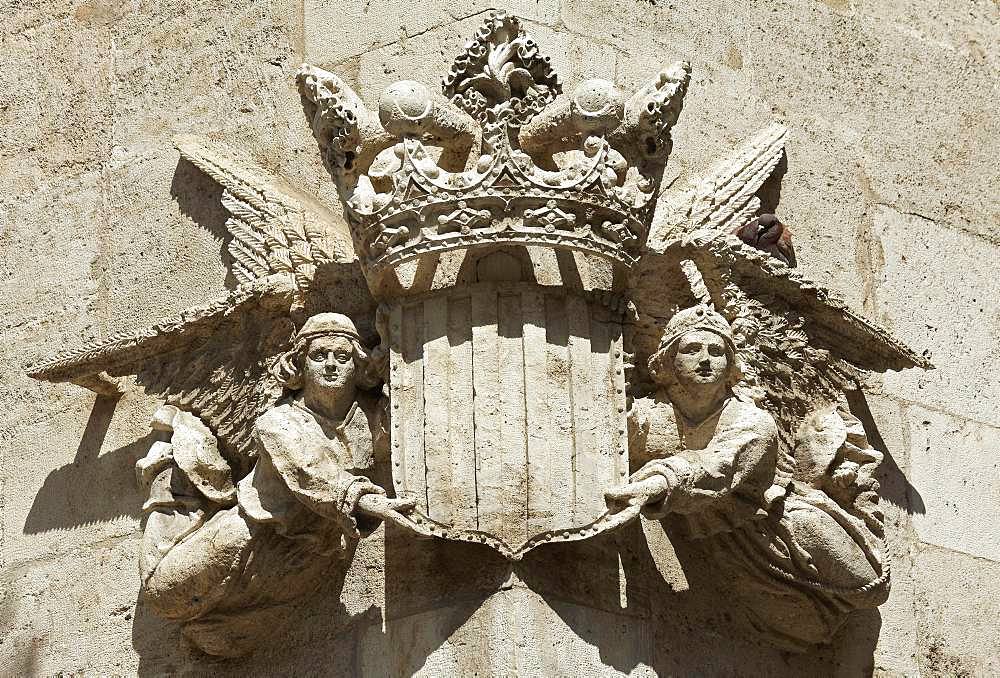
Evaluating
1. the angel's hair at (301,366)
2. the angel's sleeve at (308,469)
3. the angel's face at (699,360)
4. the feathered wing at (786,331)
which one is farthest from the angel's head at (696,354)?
the angel's sleeve at (308,469)

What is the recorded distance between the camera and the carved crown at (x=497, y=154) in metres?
6.32

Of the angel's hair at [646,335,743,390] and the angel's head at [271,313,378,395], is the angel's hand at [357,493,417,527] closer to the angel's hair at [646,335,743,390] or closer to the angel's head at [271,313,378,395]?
the angel's head at [271,313,378,395]

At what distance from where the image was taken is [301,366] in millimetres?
6582

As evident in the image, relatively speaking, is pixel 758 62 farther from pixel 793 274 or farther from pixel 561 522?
pixel 561 522

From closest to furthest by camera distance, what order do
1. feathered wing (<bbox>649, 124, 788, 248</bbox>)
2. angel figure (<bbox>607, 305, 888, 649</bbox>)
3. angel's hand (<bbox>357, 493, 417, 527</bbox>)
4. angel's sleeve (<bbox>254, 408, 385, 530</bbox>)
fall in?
angel's hand (<bbox>357, 493, 417, 527</bbox>) < angel's sleeve (<bbox>254, 408, 385, 530</bbox>) < angel figure (<bbox>607, 305, 888, 649</bbox>) < feathered wing (<bbox>649, 124, 788, 248</bbox>)

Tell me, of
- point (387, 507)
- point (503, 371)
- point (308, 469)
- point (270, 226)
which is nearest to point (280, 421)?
point (308, 469)

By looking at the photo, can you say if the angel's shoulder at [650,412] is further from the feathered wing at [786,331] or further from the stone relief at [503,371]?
the feathered wing at [786,331]

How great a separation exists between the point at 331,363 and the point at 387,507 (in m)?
0.54

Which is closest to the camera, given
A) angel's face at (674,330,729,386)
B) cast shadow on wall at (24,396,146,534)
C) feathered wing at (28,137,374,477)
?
angel's face at (674,330,729,386)

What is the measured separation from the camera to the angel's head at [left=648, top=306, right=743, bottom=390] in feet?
21.3

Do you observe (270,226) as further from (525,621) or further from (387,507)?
(525,621)

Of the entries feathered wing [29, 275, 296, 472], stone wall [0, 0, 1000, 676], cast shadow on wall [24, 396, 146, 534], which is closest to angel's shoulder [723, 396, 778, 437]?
stone wall [0, 0, 1000, 676]

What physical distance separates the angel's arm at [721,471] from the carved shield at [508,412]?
0.13 metres

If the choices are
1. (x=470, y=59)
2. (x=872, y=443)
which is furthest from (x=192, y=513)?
(x=872, y=443)
